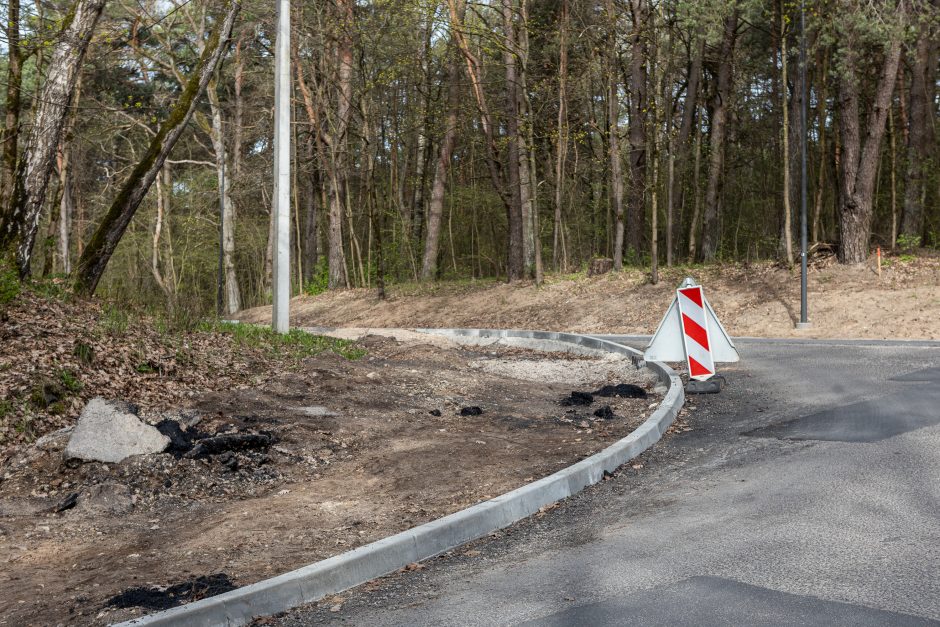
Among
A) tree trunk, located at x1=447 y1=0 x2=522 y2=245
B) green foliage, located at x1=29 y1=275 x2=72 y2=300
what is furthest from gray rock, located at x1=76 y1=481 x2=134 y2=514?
tree trunk, located at x1=447 y1=0 x2=522 y2=245

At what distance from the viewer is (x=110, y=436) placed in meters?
6.73

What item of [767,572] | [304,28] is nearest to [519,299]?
[304,28]

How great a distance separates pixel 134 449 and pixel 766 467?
16.3ft

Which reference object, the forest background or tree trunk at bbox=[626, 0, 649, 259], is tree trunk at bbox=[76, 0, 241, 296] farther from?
tree trunk at bbox=[626, 0, 649, 259]

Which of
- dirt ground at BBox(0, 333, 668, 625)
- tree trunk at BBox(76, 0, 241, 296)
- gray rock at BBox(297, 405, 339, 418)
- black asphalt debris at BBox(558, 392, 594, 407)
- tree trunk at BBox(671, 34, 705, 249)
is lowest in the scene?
black asphalt debris at BBox(558, 392, 594, 407)

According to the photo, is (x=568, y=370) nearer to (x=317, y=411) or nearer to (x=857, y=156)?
(x=317, y=411)

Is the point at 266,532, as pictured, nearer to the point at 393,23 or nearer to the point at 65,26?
the point at 65,26

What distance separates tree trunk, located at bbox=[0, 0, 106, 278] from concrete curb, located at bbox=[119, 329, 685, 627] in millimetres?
8848

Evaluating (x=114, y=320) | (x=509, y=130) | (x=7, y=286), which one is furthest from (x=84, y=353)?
(x=509, y=130)

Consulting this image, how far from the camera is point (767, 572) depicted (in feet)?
13.8

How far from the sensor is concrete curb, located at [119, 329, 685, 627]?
392cm

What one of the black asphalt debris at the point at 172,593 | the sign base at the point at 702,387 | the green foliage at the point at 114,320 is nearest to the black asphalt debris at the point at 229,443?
the black asphalt debris at the point at 172,593

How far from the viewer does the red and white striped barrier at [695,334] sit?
1048 cm

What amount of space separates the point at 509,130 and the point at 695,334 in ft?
66.7
